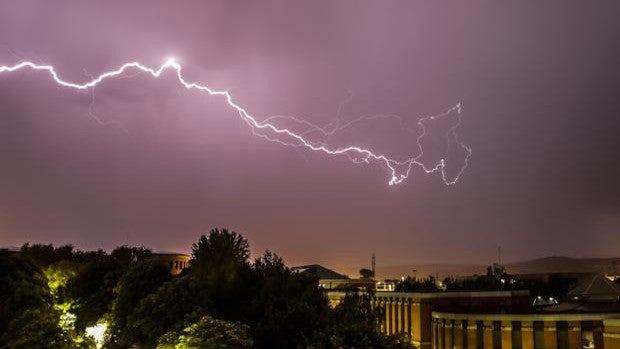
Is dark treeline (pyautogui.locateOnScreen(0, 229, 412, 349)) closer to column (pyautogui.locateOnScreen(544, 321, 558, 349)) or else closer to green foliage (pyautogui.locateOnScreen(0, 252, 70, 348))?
green foliage (pyautogui.locateOnScreen(0, 252, 70, 348))

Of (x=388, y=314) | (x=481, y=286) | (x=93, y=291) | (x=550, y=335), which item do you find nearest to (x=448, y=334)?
(x=550, y=335)

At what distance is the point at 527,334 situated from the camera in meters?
A: 31.1

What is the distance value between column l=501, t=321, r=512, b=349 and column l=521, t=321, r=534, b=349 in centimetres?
86

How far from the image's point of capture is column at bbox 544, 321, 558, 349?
1183 inches

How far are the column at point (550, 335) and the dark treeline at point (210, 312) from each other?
42.5 ft

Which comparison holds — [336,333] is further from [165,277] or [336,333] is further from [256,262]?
[165,277]

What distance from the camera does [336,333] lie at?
15594 mm

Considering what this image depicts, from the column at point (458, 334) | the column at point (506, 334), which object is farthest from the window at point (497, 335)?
the column at point (458, 334)

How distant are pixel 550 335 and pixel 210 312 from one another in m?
17.9

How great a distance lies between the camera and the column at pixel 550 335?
1183 inches

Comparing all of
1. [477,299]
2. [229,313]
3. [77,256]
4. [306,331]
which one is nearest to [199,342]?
[306,331]

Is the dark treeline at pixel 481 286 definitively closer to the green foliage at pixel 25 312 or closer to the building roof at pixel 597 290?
the building roof at pixel 597 290

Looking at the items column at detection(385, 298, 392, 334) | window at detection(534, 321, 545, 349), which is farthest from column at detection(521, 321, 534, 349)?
column at detection(385, 298, 392, 334)

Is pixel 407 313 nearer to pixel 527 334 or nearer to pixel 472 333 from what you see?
pixel 472 333
